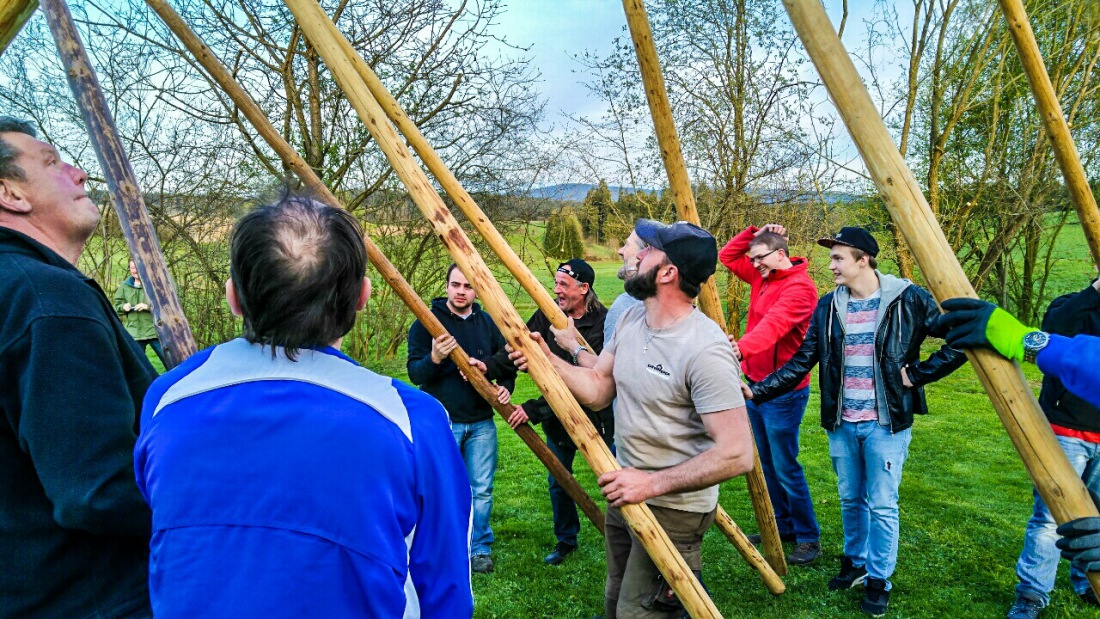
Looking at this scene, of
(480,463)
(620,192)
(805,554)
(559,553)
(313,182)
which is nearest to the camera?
(313,182)

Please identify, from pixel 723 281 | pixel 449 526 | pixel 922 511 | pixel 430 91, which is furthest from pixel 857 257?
pixel 723 281

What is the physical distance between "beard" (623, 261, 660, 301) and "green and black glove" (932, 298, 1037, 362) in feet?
3.23

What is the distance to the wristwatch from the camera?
1976 mm

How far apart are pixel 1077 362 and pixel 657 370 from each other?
129cm

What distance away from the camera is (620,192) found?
37.5ft

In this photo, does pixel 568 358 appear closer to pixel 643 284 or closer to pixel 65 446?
pixel 643 284

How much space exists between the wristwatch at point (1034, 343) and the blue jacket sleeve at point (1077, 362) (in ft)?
0.09

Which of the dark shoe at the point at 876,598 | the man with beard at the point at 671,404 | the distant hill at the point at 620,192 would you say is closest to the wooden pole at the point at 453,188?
the man with beard at the point at 671,404

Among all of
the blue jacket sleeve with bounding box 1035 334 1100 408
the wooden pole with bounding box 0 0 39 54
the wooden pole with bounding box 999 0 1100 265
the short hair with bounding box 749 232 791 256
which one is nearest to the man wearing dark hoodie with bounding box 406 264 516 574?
the short hair with bounding box 749 232 791 256

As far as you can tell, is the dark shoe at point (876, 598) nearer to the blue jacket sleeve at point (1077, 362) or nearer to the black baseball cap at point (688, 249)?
the blue jacket sleeve at point (1077, 362)

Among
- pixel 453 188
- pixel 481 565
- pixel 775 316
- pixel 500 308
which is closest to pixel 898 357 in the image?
pixel 775 316

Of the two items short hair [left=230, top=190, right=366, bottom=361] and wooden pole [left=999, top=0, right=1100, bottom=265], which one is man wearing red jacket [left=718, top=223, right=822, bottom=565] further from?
short hair [left=230, top=190, right=366, bottom=361]

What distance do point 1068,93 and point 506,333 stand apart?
38.4 ft

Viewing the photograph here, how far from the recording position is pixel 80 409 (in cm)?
144
